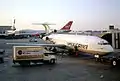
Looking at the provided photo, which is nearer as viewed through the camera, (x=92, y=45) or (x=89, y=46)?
(x=92, y=45)

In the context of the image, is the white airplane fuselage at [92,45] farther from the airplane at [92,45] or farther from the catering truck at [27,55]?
the catering truck at [27,55]

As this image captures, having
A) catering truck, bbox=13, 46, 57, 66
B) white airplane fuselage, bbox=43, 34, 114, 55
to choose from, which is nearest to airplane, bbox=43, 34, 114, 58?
white airplane fuselage, bbox=43, 34, 114, 55

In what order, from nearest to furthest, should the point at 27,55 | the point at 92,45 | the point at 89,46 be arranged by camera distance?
the point at 27,55 → the point at 92,45 → the point at 89,46

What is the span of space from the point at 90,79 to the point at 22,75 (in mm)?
6386

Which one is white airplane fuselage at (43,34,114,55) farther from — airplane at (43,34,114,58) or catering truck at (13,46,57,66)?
catering truck at (13,46,57,66)

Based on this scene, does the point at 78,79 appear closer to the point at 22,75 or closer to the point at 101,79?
the point at 101,79

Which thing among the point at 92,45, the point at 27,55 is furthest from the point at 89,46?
the point at 27,55

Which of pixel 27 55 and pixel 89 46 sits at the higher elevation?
pixel 89 46

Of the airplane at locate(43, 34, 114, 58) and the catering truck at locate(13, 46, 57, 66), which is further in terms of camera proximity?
the airplane at locate(43, 34, 114, 58)

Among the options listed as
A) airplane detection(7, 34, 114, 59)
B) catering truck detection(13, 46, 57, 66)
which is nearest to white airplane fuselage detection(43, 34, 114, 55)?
airplane detection(7, 34, 114, 59)

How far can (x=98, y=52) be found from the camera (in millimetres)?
32500

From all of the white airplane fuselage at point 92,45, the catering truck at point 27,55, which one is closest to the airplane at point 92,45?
the white airplane fuselage at point 92,45

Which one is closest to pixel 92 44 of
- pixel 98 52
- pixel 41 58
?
pixel 98 52

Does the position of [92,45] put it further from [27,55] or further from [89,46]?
[27,55]
